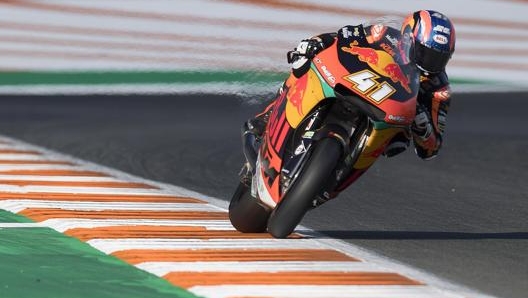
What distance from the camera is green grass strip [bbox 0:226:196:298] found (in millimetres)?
6305

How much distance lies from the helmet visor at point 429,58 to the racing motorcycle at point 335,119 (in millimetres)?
47

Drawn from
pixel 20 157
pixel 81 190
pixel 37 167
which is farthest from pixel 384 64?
pixel 20 157

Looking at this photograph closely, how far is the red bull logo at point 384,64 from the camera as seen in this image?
713 centimetres

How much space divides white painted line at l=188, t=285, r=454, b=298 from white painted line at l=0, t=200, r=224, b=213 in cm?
271

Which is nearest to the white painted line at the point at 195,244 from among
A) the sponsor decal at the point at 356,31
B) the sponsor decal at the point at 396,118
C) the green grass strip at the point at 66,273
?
the green grass strip at the point at 66,273

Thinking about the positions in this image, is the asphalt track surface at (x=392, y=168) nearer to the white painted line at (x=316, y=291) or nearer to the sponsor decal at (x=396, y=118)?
the white painted line at (x=316, y=291)

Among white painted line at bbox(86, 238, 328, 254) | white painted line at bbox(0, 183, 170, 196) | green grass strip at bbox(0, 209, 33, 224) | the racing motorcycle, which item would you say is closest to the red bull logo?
the racing motorcycle

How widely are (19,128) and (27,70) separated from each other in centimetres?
394

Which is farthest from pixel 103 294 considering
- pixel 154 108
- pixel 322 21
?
pixel 322 21

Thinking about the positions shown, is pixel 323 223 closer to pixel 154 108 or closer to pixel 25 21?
pixel 154 108

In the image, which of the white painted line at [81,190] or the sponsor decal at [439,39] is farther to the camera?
the white painted line at [81,190]

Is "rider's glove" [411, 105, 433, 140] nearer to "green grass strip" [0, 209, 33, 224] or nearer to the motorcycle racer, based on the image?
the motorcycle racer

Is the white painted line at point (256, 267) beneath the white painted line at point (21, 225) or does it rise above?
above

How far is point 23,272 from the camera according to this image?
6789 mm
